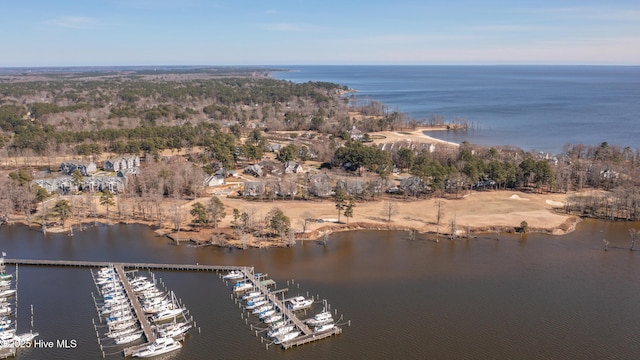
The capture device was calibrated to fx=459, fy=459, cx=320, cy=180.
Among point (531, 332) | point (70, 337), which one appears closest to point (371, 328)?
point (531, 332)

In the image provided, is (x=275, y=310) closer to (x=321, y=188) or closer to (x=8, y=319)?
(x=8, y=319)

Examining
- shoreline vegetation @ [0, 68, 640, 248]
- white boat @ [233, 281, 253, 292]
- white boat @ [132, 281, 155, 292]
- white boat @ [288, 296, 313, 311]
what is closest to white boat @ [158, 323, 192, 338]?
white boat @ [233, 281, 253, 292]

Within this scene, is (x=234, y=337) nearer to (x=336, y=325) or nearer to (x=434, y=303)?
(x=336, y=325)

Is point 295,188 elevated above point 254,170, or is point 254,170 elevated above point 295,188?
point 254,170

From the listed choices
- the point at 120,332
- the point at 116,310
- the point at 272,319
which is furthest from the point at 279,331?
the point at 116,310

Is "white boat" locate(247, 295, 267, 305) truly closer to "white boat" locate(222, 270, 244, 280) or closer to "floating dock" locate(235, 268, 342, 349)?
"floating dock" locate(235, 268, 342, 349)

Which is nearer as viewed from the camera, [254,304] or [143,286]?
[254,304]

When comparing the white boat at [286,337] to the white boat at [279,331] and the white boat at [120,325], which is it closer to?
the white boat at [279,331]
